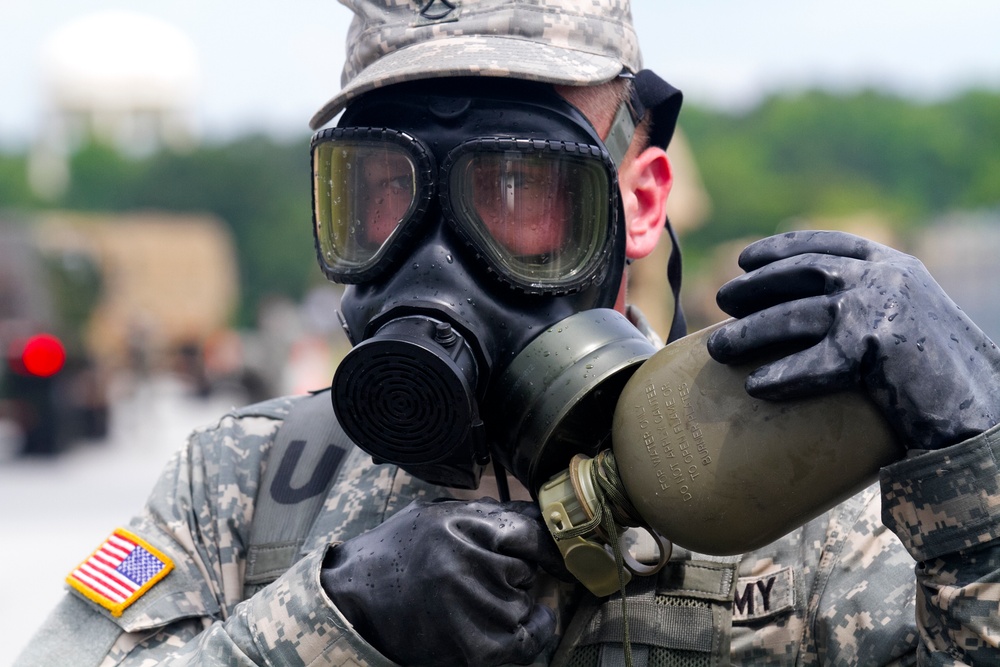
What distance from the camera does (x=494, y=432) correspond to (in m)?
2.49

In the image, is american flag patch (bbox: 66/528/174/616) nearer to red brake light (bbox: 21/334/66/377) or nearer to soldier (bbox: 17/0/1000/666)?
soldier (bbox: 17/0/1000/666)

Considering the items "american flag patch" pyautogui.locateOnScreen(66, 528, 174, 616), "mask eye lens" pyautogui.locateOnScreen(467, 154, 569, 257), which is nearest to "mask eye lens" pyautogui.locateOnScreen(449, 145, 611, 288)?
"mask eye lens" pyautogui.locateOnScreen(467, 154, 569, 257)

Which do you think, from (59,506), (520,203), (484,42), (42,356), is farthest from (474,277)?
(42,356)

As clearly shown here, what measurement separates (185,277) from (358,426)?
53268 millimetres

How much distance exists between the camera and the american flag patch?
264 centimetres

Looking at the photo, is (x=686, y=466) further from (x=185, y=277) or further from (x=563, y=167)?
(x=185, y=277)

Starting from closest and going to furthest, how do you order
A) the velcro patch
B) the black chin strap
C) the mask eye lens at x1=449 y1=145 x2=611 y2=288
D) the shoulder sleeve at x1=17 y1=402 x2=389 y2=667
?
1. the shoulder sleeve at x1=17 y1=402 x2=389 y2=667
2. the velcro patch
3. the mask eye lens at x1=449 y1=145 x2=611 y2=288
4. the black chin strap

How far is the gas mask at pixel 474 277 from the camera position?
2.40 metres

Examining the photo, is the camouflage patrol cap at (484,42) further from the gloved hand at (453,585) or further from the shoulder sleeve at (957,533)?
the shoulder sleeve at (957,533)

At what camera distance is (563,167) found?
2607 millimetres

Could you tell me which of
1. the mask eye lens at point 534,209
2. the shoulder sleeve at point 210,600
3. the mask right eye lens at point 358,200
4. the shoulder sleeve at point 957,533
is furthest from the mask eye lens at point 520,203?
the shoulder sleeve at point 957,533

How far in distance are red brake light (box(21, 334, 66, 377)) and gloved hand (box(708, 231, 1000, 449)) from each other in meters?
12.6

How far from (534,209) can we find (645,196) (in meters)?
0.43

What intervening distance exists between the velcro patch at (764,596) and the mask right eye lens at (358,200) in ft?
2.92
